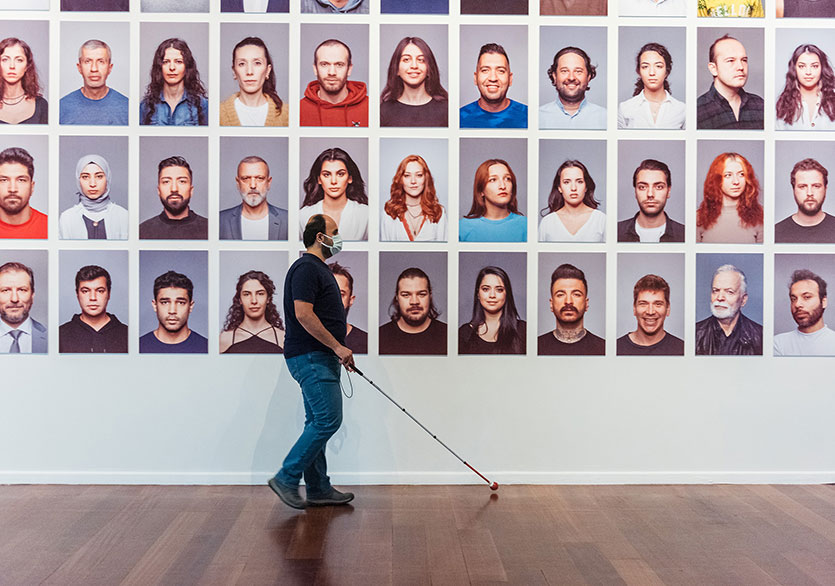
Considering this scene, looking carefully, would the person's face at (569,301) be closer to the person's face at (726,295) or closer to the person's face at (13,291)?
the person's face at (726,295)

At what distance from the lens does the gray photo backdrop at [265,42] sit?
179 inches

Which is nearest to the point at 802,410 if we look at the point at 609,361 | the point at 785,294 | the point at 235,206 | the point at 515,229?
the point at 785,294

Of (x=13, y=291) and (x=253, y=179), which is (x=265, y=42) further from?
(x=13, y=291)

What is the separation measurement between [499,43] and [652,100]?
1.00 metres

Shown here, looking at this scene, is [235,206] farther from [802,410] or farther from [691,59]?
[802,410]

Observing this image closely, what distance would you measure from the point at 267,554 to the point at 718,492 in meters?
2.69

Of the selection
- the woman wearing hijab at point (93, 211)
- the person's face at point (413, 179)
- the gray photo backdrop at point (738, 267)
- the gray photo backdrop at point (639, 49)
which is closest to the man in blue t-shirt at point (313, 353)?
the person's face at point (413, 179)

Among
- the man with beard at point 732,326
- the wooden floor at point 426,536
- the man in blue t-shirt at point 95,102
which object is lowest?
the wooden floor at point 426,536

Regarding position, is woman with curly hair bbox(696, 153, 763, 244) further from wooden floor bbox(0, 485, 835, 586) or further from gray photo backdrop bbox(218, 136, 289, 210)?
gray photo backdrop bbox(218, 136, 289, 210)

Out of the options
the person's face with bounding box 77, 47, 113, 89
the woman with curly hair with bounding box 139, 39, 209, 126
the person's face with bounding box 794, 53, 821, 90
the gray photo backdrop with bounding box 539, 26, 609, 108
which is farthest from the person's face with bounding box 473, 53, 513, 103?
the person's face with bounding box 77, 47, 113, 89

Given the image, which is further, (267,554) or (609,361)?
(609,361)

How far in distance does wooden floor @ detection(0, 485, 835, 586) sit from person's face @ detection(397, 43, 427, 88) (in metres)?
2.46

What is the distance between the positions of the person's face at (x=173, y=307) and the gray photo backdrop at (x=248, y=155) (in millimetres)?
586

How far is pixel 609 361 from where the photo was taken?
15.3 feet
